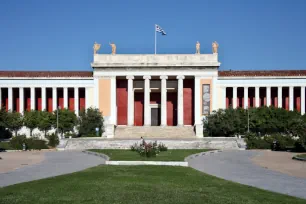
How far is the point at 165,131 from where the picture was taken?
192 ft

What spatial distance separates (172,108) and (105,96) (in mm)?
9798

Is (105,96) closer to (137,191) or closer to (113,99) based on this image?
(113,99)

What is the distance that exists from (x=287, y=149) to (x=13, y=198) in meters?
33.8

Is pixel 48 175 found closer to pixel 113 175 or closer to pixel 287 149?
pixel 113 175

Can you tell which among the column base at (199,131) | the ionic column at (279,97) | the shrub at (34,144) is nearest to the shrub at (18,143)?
the shrub at (34,144)

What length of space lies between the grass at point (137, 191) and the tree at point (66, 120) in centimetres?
3812

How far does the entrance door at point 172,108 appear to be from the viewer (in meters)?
65.1

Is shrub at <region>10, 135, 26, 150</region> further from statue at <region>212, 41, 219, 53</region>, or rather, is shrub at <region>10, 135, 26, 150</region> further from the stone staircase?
statue at <region>212, 41, 219, 53</region>

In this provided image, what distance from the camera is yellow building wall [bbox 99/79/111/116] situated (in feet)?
204

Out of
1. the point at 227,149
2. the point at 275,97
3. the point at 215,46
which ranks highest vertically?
the point at 215,46

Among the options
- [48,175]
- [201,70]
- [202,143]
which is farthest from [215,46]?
[48,175]

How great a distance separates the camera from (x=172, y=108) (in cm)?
6569

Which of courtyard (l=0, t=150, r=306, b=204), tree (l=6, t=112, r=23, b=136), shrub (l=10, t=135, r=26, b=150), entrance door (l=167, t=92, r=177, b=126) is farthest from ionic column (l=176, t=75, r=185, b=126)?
courtyard (l=0, t=150, r=306, b=204)

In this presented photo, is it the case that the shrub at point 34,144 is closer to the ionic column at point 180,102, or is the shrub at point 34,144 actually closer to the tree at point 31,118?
the tree at point 31,118
